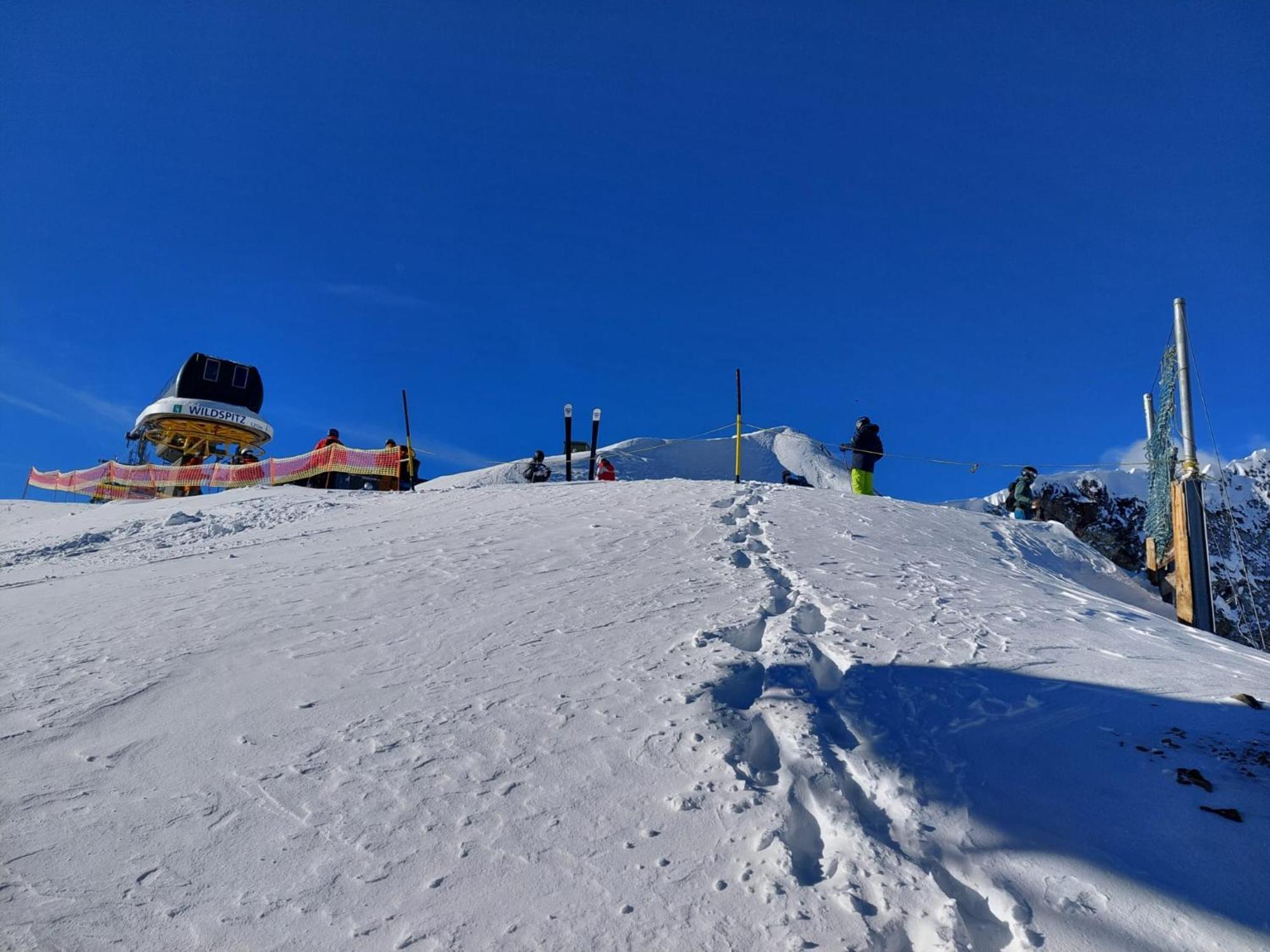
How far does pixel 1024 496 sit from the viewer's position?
14633mm

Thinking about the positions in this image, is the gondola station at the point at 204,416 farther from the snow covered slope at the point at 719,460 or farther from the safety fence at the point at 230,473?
the snow covered slope at the point at 719,460

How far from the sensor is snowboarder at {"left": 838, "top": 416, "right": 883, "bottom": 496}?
45.9ft

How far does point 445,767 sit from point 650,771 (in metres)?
0.98

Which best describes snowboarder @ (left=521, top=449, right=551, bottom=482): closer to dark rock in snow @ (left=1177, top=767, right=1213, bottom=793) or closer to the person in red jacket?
the person in red jacket

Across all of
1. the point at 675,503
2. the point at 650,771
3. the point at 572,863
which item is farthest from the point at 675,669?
the point at 675,503

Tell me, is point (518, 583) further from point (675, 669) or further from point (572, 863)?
point (572, 863)

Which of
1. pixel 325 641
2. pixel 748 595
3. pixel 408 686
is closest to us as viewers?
pixel 408 686

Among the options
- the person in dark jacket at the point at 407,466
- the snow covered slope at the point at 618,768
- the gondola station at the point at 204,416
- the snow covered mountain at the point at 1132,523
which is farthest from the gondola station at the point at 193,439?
the snow covered mountain at the point at 1132,523

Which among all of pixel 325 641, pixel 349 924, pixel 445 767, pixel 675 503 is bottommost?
pixel 349 924

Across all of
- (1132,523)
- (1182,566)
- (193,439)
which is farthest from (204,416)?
(1132,523)

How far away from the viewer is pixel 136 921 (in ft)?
8.18

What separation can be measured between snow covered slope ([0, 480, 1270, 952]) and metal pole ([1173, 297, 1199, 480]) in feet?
12.4

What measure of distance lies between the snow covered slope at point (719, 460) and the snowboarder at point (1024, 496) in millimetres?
12144

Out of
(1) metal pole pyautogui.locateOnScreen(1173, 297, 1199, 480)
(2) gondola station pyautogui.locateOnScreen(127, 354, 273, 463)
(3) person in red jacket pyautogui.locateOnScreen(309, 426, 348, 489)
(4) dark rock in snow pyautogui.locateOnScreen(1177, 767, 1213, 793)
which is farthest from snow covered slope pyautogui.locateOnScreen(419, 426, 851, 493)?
(4) dark rock in snow pyautogui.locateOnScreen(1177, 767, 1213, 793)
